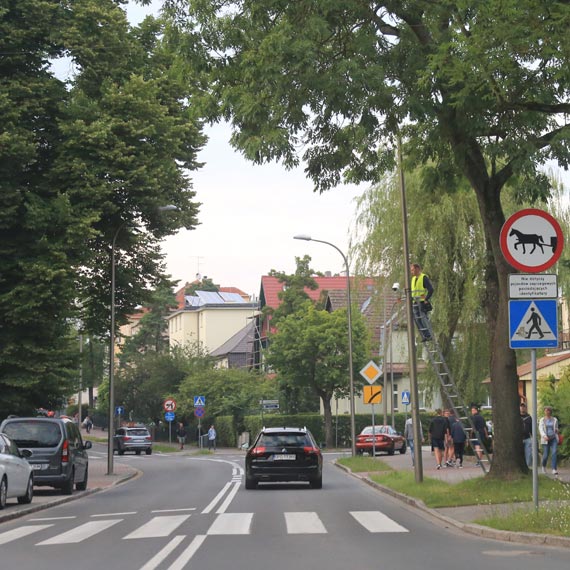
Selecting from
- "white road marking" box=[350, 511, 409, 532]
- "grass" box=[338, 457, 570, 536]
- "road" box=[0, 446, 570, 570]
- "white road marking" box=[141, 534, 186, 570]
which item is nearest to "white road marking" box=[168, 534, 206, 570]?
"road" box=[0, 446, 570, 570]

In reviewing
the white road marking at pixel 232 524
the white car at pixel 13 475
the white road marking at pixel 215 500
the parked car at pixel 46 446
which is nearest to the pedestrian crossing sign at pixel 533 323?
the white road marking at pixel 232 524

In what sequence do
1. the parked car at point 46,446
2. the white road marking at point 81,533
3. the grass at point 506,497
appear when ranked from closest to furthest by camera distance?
1. the grass at point 506,497
2. the white road marking at point 81,533
3. the parked car at point 46,446

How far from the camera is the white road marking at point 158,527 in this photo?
14.0 meters

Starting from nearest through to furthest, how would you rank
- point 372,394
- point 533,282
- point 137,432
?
point 533,282, point 372,394, point 137,432

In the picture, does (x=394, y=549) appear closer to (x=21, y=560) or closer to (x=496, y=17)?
(x=21, y=560)

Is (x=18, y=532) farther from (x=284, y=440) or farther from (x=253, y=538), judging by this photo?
(x=284, y=440)

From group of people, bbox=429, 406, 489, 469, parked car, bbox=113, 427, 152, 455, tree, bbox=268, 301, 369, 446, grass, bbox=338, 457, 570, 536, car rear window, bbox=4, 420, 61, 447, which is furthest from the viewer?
tree, bbox=268, 301, 369, 446

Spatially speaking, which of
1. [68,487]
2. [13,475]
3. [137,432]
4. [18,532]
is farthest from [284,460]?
[137,432]

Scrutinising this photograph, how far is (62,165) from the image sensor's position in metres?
30.9

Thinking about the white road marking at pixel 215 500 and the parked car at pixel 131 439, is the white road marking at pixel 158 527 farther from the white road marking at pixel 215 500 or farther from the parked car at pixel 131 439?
the parked car at pixel 131 439

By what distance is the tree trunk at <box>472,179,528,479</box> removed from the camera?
1845 centimetres

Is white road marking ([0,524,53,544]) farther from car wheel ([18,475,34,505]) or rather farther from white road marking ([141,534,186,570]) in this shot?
car wheel ([18,475,34,505])

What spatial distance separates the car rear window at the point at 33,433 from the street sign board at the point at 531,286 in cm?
1408

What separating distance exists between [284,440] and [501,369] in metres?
7.53
